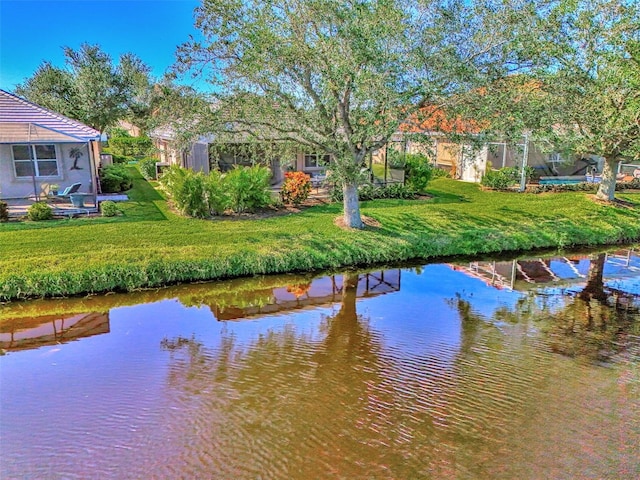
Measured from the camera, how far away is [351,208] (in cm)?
1297

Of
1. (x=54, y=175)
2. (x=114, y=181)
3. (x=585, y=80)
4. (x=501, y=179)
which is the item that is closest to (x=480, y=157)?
(x=501, y=179)

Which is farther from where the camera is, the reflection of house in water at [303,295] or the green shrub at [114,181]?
the green shrub at [114,181]

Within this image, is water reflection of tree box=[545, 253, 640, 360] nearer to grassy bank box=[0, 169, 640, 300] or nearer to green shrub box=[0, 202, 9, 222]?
grassy bank box=[0, 169, 640, 300]

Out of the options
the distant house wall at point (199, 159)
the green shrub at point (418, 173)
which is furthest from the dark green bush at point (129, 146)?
the green shrub at point (418, 173)

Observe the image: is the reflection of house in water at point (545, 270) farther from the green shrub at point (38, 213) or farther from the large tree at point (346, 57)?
the green shrub at point (38, 213)

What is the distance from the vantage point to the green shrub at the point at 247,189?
14047 millimetres

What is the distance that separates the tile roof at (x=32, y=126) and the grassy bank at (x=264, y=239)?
2.71 meters

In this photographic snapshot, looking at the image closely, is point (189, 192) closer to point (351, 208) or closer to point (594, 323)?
point (351, 208)

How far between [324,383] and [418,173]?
12.8m

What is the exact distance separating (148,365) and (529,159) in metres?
20.7

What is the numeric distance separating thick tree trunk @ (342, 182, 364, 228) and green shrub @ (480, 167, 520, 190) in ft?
29.0

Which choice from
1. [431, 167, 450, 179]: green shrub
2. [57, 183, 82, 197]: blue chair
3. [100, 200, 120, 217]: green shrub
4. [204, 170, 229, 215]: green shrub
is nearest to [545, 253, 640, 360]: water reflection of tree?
[204, 170, 229, 215]: green shrub

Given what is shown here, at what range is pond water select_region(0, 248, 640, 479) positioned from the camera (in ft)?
16.3

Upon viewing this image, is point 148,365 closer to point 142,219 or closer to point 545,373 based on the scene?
point 545,373
